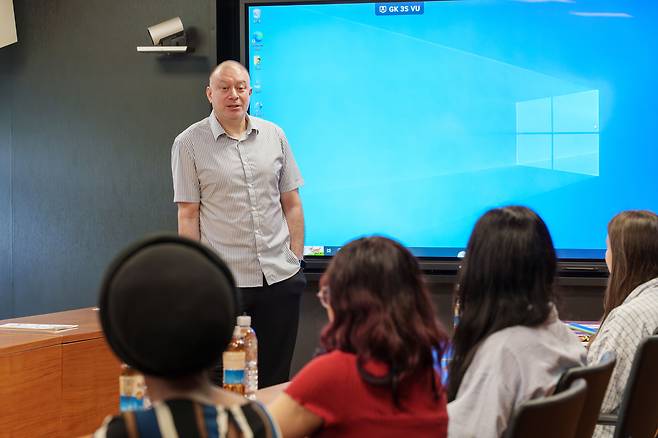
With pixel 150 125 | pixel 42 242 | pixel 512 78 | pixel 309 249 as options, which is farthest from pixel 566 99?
pixel 42 242

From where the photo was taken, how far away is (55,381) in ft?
12.2

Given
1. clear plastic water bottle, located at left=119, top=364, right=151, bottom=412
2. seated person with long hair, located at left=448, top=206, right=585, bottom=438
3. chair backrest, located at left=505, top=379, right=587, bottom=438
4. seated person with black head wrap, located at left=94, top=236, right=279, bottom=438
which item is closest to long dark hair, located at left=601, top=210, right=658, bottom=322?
seated person with long hair, located at left=448, top=206, right=585, bottom=438

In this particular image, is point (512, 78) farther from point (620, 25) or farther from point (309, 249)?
point (309, 249)

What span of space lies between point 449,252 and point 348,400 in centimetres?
353

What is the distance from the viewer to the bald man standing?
156 inches

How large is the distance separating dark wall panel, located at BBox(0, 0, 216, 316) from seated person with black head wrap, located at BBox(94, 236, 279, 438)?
4276mm

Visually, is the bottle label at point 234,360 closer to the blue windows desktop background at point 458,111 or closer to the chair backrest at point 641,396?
the chair backrest at point 641,396

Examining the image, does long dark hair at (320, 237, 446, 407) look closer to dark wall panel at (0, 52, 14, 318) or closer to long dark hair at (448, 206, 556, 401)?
long dark hair at (448, 206, 556, 401)

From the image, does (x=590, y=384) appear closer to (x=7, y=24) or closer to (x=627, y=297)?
(x=627, y=297)

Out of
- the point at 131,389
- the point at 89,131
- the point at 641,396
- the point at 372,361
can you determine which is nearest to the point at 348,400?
the point at 372,361

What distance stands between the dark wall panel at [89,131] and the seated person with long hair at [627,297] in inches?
117

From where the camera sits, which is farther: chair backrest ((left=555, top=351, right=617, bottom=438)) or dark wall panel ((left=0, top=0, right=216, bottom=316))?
dark wall panel ((left=0, top=0, right=216, bottom=316))

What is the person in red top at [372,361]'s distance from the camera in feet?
5.43

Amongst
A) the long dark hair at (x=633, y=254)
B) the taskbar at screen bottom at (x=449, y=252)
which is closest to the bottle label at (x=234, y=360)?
the long dark hair at (x=633, y=254)
